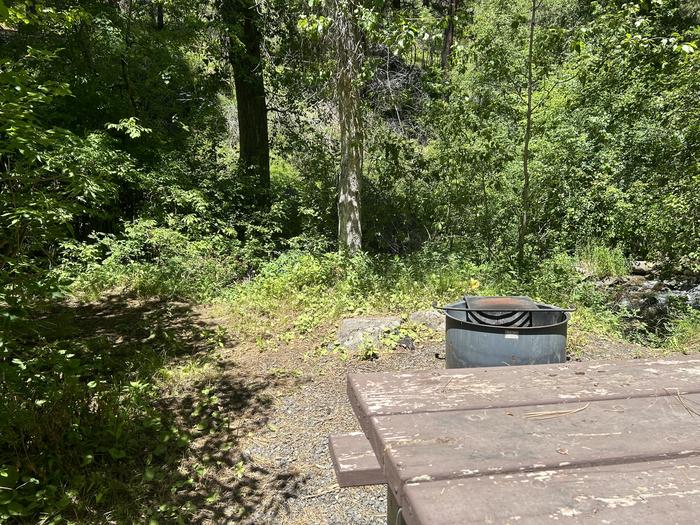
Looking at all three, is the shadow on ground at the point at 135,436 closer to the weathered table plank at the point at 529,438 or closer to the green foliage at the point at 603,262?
the weathered table plank at the point at 529,438

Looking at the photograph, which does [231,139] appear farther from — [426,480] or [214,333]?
[426,480]

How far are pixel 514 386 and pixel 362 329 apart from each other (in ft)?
13.1

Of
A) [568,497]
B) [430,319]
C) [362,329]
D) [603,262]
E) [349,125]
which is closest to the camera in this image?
[568,497]

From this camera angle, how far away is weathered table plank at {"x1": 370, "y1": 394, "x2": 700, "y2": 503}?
100 centimetres

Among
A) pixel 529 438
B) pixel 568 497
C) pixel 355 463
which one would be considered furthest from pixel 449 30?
pixel 568 497

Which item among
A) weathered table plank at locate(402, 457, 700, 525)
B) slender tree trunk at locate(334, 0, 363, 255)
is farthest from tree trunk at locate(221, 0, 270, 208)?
weathered table plank at locate(402, 457, 700, 525)

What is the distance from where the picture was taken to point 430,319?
18.4 feet

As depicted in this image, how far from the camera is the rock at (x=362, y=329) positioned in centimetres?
523

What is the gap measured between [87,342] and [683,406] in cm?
515

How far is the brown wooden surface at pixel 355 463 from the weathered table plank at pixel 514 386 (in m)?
0.18

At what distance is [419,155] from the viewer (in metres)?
9.13

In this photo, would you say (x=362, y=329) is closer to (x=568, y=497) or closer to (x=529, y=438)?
(x=529, y=438)

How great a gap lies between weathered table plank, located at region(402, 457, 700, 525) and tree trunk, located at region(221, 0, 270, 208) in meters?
8.31

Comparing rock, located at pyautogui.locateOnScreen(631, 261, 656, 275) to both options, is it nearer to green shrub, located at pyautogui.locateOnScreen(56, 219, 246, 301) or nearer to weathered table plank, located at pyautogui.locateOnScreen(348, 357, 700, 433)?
green shrub, located at pyautogui.locateOnScreen(56, 219, 246, 301)
